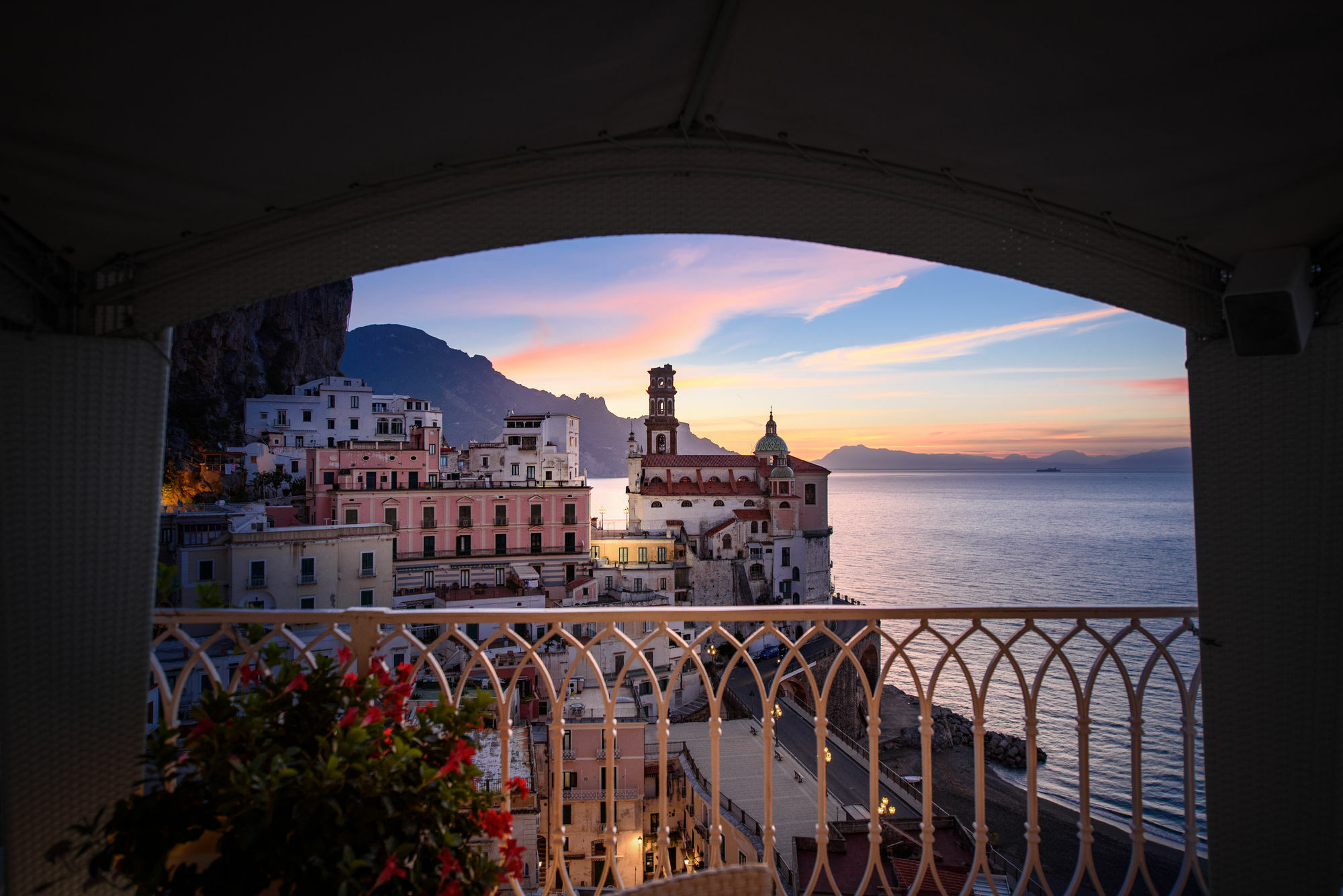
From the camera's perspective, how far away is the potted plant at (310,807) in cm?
102

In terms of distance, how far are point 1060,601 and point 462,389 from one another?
27203mm

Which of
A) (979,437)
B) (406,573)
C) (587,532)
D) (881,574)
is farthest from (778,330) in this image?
(406,573)

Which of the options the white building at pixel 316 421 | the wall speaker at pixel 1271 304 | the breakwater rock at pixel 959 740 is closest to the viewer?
the wall speaker at pixel 1271 304

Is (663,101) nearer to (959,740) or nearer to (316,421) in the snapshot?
(316,421)

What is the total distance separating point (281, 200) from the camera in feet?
5.02

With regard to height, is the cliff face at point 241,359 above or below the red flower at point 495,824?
above

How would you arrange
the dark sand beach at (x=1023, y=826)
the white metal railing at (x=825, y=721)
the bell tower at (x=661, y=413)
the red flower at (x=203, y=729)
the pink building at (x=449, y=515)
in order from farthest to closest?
the bell tower at (x=661, y=413) → the pink building at (x=449, y=515) → the dark sand beach at (x=1023, y=826) → the white metal railing at (x=825, y=721) → the red flower at (x=203, y=729)

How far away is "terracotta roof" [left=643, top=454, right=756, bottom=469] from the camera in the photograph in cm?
2789

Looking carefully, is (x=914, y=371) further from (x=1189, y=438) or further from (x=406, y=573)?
(x=1189, y=438)

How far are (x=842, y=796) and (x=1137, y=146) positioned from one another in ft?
46.8

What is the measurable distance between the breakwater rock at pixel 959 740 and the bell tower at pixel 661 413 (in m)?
15.8

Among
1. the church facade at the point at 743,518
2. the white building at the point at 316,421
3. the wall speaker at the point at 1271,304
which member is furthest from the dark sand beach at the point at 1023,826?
the white building at the point at 316,421

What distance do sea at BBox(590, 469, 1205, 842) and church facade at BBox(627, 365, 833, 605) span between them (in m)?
2.52

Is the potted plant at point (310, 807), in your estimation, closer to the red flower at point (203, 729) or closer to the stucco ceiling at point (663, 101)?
the red flower at point (203, 729)
